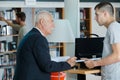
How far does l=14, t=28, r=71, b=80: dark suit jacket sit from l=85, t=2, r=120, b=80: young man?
0.58m

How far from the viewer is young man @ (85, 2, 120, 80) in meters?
2.91

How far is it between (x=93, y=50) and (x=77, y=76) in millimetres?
449

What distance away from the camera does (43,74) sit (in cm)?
263

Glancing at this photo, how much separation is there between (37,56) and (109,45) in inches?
32.9

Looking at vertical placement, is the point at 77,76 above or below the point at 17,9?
below

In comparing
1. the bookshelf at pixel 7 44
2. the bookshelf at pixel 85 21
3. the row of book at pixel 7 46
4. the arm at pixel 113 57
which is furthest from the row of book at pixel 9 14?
the arm at pixel 113 57

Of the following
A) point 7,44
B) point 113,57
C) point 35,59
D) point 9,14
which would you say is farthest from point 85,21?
point 35,59

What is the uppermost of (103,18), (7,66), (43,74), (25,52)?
(103,18)

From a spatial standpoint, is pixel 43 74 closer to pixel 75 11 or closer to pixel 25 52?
pixel 25 52

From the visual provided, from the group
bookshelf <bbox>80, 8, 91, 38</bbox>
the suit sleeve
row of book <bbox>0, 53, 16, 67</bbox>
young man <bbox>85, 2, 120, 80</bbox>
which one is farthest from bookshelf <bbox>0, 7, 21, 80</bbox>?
the suit sleeve

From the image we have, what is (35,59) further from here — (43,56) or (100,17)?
(100,17)

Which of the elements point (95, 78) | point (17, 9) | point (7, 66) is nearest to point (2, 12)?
point (17, 9)

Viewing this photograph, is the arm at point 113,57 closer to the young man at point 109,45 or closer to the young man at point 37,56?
the young man at point 109,45

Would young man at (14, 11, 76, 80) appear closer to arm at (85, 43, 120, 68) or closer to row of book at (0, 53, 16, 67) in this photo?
arm at (85, 43, 120, 68)
